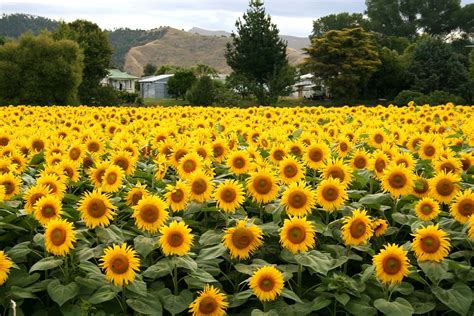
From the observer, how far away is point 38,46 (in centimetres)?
3809

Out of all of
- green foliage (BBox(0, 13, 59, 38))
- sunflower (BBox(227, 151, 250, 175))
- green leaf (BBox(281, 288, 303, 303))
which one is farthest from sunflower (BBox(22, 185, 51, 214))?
green foliage (BBox(0, 13, 59, 38))

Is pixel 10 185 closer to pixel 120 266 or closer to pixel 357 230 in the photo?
pixel 120 266

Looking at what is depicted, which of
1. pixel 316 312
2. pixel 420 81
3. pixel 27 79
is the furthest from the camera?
pixel 420 81

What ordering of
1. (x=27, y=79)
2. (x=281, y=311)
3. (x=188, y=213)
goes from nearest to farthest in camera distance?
1. (x=281, y=311)
2. (x=188, y=213)
3. (x=27, y=79)

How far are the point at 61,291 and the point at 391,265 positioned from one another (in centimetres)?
182

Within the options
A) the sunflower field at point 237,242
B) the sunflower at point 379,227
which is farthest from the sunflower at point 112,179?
the sunflower at point 379,227

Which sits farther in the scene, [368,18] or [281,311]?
[368,18]

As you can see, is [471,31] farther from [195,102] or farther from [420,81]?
[195,102]

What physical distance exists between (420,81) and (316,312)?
56625 mm

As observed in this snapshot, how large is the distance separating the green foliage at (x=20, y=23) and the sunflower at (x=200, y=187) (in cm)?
16386

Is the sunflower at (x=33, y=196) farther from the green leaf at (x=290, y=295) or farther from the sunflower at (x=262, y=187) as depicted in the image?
the green leaf at (x=290, y=295)

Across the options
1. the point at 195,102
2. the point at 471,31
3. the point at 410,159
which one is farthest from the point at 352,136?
the point at 471,31

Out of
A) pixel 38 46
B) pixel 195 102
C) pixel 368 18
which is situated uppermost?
pixel 368 18

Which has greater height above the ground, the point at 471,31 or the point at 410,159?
the point at 471,31
